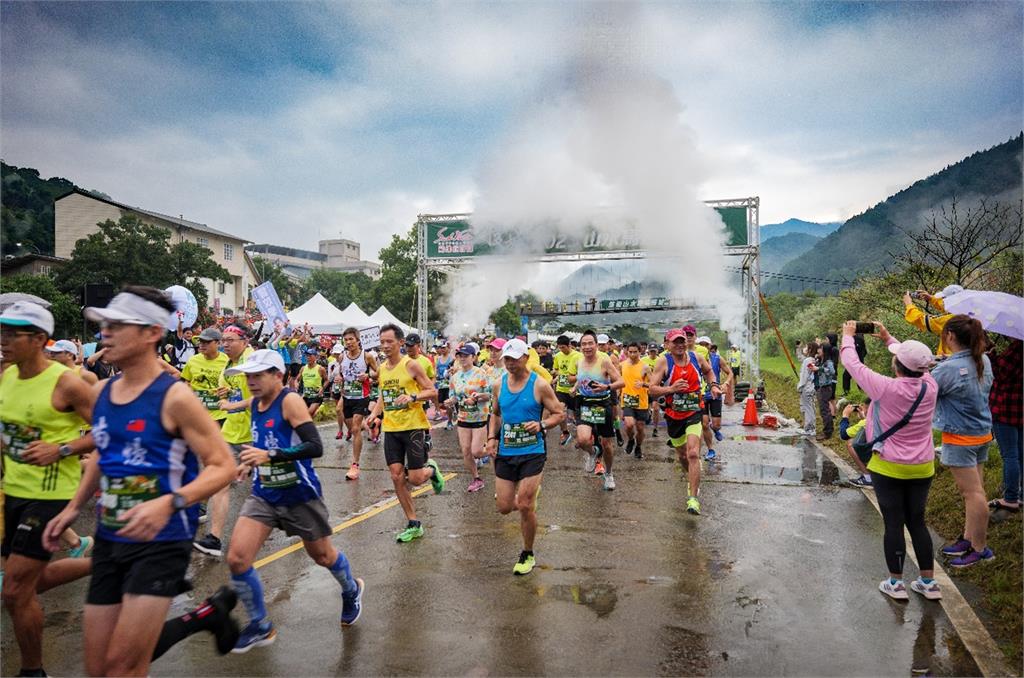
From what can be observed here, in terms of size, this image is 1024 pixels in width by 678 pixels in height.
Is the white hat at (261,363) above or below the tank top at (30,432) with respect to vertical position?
above

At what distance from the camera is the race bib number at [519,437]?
5586 mm

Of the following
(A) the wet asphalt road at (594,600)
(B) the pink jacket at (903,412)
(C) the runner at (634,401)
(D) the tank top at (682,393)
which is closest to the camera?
(A) the wet asphalt road at (594,600)

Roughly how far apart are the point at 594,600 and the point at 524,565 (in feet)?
2.49

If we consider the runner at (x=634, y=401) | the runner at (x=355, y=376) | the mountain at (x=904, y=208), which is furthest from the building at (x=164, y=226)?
the mountain at (x=904, y=208)

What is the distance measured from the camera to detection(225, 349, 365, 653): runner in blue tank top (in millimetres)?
4094

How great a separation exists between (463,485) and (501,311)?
44048 mm

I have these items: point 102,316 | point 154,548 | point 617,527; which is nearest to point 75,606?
point 154,548

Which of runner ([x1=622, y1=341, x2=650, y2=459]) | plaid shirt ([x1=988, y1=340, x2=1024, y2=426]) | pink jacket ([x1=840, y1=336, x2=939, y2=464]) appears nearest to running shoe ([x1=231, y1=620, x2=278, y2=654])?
pink jacket ([x1=840, y1=336, x2=939, y2=464])

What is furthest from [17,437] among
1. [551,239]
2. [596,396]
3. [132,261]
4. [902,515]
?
[132,261]

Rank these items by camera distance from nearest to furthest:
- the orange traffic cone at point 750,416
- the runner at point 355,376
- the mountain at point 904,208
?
the runner at point 355,376
the orange traffic cone at point 750,416
the mountain at point 904,208

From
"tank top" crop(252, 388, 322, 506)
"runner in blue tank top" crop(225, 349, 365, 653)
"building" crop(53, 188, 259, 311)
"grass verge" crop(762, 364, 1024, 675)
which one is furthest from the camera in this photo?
"building" crop(53, 188, 259, 311)

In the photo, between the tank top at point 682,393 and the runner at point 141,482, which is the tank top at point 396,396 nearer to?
the tank top at point 682,393

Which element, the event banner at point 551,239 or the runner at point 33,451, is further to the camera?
the event banner at point 551,239

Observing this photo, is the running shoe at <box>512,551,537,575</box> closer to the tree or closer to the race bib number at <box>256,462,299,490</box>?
the race bib number at <box>256,462,299,490</box>
